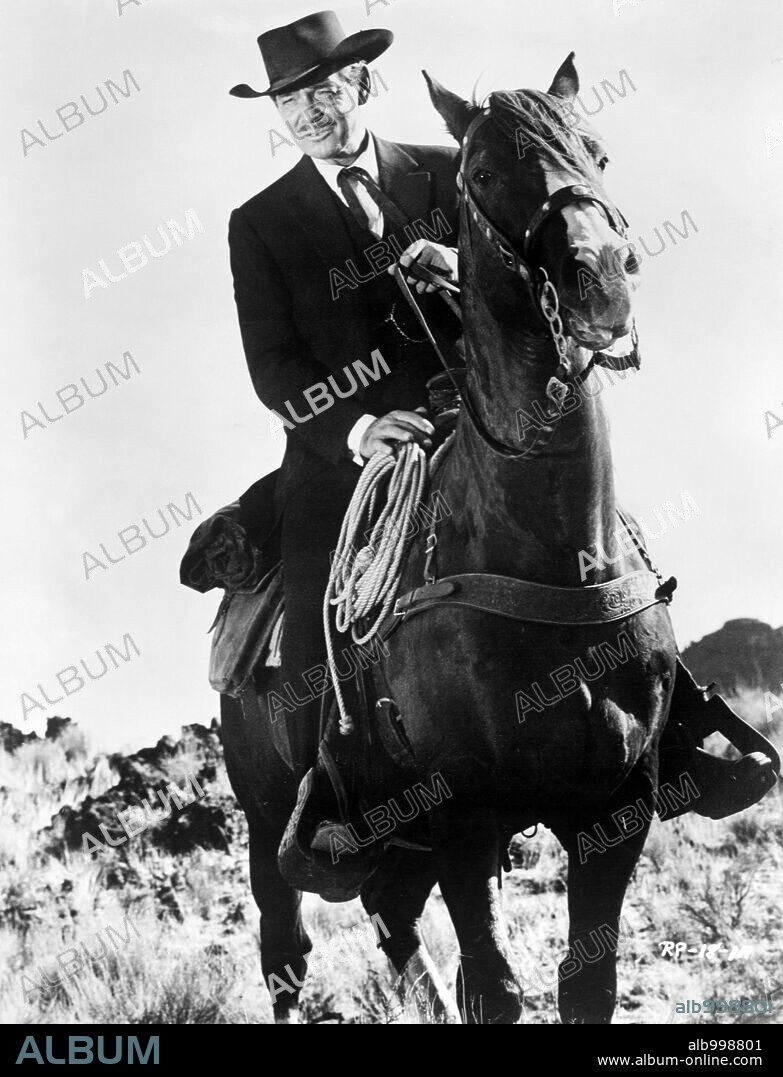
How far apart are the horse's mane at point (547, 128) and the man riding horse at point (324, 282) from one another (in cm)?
76

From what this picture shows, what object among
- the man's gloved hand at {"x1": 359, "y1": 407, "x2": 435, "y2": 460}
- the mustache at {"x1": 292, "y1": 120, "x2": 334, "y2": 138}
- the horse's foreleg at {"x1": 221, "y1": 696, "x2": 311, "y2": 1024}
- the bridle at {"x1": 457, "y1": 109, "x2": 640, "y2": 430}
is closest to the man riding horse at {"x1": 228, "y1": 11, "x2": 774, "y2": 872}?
the mustache at {"x1": 292, "y1": 120, "x2": 334, "y2": 138}

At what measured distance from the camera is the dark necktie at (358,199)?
4.31 m

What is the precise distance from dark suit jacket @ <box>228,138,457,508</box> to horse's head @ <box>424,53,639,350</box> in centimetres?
85

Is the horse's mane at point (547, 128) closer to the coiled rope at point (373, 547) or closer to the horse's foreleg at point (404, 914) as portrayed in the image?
the coiled rope at point (373, 547)

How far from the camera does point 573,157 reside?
3246 millimetres

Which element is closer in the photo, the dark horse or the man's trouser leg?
the dark horse

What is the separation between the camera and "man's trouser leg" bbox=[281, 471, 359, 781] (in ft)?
13.0

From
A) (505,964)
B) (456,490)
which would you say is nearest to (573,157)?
(456,490)

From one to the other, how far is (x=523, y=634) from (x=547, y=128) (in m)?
1.27

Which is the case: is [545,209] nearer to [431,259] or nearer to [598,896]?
[431,259]

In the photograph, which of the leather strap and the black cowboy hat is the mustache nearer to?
the black cowboy hat

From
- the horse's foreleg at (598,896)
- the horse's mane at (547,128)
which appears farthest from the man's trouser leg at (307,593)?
the horse's mane at (547,128)
